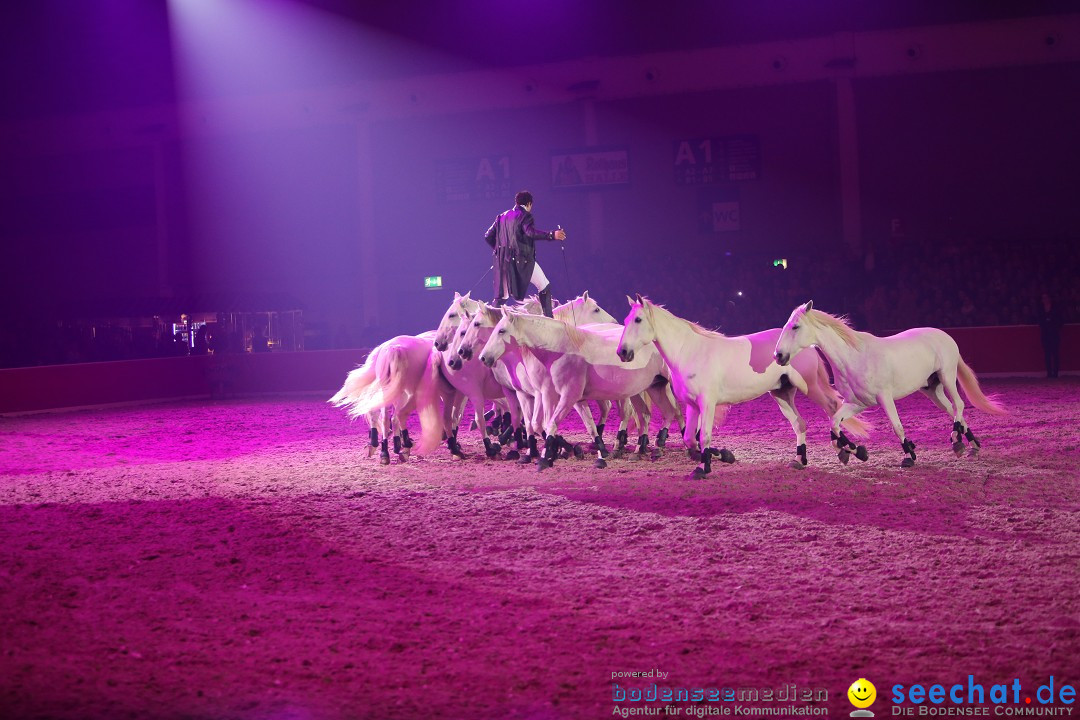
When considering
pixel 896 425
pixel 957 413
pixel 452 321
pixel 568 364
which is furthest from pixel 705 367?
pixel 452 321

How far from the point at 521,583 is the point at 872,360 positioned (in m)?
5.19

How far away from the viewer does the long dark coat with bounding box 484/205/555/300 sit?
11.4m

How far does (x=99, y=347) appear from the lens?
23078mm

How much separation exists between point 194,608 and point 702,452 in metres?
5.29

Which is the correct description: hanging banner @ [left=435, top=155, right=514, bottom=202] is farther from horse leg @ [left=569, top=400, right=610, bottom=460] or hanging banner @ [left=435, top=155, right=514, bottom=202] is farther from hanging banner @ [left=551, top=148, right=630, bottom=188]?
horse leg @ [left=569, top=400, right=610, bottom=460]

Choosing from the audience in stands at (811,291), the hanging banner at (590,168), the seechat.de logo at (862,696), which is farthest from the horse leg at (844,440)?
the hanging banner at (590,168)

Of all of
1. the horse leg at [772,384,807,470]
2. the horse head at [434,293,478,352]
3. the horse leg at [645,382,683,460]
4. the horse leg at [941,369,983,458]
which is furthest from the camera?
the horse leg at [645,382,683,460]

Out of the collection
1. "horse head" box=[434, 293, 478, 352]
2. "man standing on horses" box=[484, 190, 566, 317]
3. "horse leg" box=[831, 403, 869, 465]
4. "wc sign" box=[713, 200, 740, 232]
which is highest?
"wc sign" box=[713, 200, 740, 232]

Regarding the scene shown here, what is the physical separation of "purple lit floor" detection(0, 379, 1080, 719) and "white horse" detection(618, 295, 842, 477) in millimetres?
561

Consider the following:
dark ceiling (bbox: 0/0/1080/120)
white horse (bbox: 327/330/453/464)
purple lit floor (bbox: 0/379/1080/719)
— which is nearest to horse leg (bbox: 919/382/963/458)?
purple lit floor (bbox: 0/379/1080/719)

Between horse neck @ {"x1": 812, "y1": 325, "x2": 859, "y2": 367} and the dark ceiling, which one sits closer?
horse neck @ {"x1": 812, "y1": 325, "x2": 859, "y2": 367}

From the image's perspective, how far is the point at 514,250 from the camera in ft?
37.6

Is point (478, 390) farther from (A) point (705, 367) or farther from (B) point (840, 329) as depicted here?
(B) point (840, 329)

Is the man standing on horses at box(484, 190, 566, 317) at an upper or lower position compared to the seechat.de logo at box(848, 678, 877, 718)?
upper
